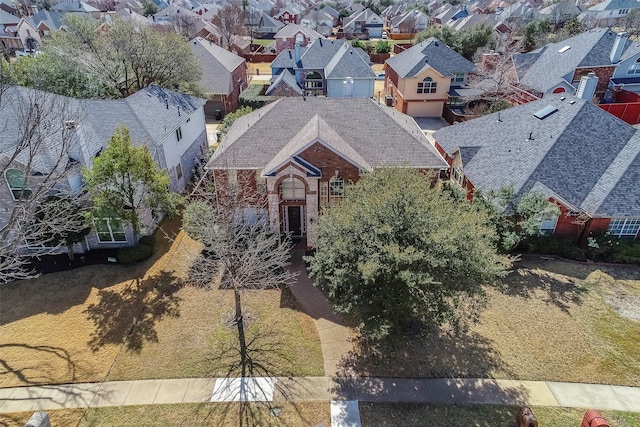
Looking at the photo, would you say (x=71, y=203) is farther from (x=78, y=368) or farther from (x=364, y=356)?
(x=364, y=356)

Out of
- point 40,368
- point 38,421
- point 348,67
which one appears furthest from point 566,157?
point 348,67

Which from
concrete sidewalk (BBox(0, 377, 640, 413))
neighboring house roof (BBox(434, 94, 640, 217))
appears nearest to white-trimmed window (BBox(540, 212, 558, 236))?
neighboring house roof (BBox(434, 94, 640, 217))

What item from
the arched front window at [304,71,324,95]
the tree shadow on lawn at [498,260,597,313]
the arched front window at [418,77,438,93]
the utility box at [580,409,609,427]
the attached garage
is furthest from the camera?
the arched front window at [304,71,324,95]

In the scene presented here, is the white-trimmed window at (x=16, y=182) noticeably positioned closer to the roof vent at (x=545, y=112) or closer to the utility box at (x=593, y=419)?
the utility box at (x=593, y=419)

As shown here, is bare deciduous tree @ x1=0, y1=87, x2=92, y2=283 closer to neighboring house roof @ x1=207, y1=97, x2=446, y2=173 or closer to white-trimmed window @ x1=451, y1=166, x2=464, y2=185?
neighboring house roof @ x1=207, y1=97, x2=446, y2=173

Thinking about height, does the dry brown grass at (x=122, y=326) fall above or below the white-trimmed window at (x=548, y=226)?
below

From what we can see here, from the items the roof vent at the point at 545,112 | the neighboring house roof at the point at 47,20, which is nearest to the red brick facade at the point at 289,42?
the neighboring house roof at the point at 47,20
